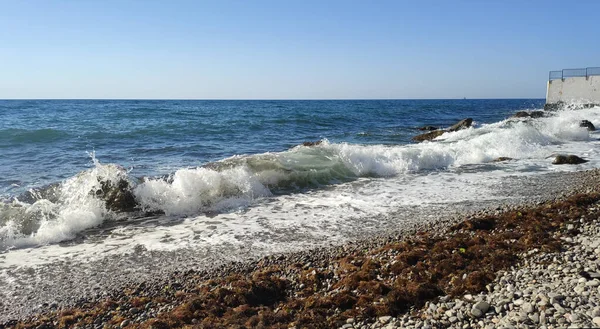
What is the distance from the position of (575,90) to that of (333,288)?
3995 cm

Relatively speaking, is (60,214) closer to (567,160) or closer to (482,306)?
(482,306)

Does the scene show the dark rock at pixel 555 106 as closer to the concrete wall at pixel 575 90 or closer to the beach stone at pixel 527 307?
the concrete wall at pixel 575 90

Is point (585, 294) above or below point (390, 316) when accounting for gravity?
above

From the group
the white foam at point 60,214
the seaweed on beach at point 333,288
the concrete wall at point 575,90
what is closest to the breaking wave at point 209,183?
the white foam at point 60,214

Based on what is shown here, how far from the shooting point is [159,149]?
63.4 ft

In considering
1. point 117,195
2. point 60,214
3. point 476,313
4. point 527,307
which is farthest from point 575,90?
point 60,214

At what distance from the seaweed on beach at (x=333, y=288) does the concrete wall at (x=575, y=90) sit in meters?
36.1

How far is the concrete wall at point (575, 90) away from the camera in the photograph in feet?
117

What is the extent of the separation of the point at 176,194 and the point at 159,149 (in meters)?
10.1

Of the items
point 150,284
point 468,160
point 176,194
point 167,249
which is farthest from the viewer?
point 468,160

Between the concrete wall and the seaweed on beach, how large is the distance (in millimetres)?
36105

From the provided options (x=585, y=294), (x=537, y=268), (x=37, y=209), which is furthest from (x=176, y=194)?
(x=585, y=294)

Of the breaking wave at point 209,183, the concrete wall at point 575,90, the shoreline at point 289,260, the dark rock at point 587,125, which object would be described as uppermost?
the concrete wall at point 575,90

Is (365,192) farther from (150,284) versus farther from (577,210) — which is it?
(150,284)
